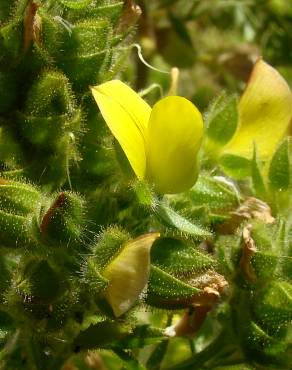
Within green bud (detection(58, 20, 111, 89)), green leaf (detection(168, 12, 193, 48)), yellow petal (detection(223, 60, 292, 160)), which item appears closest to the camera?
green bud (detection(58, 20, 111, 89))

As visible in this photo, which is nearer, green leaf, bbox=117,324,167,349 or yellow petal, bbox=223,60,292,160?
green leaf, bbox=117,324,167,349

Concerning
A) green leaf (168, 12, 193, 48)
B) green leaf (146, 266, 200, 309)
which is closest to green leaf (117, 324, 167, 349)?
green leaf (146, 266, 200, 309)

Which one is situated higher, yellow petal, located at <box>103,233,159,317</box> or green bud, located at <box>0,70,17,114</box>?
green bud, located at <box>0,70,17,114</box>

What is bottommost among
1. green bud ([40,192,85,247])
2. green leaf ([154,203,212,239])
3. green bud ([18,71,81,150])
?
green leaf ([154,203,212,239])

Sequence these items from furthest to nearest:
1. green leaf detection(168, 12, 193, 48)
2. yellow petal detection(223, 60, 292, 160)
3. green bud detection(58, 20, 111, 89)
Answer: green leaf detection(168, 12, 193, 48) → yellow petal detection(223, 60, 292, 160) → green bud detection(58, 20, 111, 89)

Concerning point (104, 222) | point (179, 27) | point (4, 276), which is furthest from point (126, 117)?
point (179, 27)

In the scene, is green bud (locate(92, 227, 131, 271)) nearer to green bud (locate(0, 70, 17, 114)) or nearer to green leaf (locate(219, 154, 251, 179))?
green bud (locate(0, 70, 17, 114))

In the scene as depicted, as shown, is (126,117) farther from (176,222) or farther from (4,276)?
(4,276)
